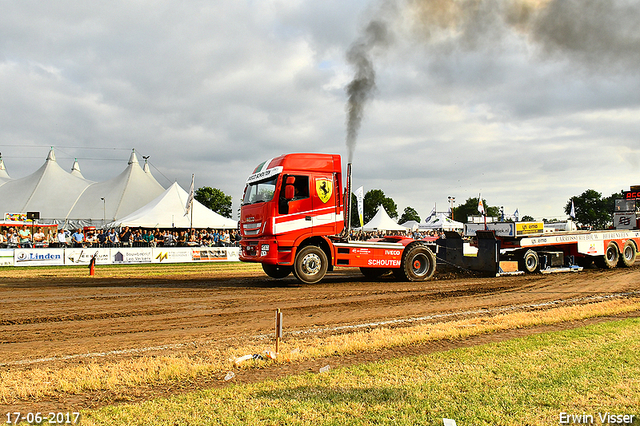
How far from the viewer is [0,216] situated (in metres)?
49.0

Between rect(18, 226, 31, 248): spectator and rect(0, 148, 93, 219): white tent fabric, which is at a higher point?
rect(0, 148, 93, 219): white tent fabric

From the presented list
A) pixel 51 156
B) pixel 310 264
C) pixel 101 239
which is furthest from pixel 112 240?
pixel 51 156

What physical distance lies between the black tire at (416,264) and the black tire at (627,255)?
9557 millimetres

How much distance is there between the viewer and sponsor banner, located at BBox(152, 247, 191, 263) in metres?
24.6

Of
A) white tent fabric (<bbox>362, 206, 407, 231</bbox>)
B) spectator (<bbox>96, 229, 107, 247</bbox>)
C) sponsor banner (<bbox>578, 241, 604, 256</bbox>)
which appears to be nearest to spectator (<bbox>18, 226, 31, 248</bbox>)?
spectator (<bbox>96, 229, 107, 247</bbox>)

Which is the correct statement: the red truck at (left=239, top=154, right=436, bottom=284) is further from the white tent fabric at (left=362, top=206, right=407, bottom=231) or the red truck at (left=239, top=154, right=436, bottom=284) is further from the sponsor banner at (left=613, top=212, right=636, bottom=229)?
the white tent fabric at (left=362, top=206, right=407, bottom=231)

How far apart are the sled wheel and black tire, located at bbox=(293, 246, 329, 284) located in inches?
296

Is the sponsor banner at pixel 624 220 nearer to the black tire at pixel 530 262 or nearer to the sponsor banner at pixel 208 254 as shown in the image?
the black tire at pixel 530 262

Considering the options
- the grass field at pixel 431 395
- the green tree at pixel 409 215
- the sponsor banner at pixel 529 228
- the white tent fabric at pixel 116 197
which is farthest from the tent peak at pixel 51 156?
the green tree at pixel 409 215

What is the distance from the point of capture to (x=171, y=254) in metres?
24.9

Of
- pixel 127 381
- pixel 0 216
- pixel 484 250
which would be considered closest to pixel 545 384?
pixel 127 381

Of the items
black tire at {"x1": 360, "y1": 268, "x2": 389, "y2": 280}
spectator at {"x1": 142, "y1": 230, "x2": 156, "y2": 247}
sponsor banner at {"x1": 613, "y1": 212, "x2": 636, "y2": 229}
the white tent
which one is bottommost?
black tire at {"x1": 360, "y1": 268, "x2": 389, "y2": 280}

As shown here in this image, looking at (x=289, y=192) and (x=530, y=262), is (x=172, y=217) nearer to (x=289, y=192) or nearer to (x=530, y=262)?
(x=289, y=192)

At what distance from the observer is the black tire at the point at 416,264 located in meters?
14.6
